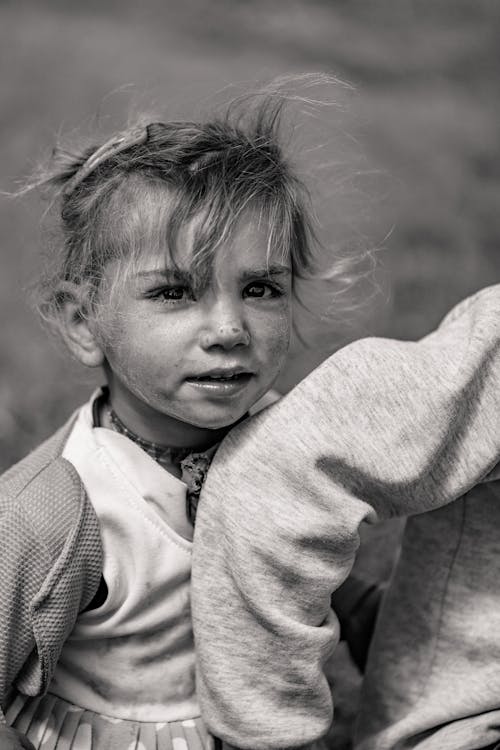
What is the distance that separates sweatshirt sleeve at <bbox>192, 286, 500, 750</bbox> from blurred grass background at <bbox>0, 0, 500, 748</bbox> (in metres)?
2.13

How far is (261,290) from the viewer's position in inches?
65.8

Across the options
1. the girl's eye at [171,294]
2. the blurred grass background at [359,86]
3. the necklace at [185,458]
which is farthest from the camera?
the blurred grass background at [359,86]

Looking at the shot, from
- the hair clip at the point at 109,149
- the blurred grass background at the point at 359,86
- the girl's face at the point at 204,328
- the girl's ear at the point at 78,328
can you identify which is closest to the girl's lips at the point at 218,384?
the girl's face at the point at 204,328

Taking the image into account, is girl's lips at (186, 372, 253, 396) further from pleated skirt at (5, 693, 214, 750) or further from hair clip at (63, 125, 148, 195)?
pleated skirt at (5, 693, 214, 750)

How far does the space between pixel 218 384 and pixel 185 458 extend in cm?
20

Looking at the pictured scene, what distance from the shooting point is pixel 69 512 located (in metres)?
1.55

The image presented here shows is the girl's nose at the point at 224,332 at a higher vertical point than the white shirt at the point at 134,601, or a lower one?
higher

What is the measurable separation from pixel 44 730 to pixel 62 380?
1.93 meters

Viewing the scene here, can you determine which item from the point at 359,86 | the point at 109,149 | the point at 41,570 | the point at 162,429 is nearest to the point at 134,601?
the point at 41,570

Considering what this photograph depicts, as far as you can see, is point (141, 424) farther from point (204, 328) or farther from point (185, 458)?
point (204, 328)

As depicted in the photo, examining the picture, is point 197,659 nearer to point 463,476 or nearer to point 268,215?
point 463,476

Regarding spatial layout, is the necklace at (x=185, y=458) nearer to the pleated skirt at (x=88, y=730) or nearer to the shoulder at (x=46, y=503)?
the shoulder at (x=46, y=503)

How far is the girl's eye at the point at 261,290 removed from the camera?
1.66m

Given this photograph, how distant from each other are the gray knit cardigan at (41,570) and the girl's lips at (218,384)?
0.80ft
